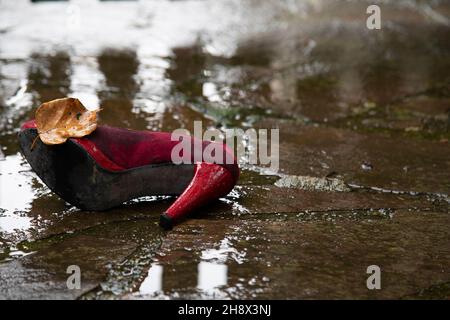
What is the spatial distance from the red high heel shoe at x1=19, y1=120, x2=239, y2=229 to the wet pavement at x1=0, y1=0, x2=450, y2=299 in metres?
0.06

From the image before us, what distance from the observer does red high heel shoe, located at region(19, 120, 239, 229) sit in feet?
7.48

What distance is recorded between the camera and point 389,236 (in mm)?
2227

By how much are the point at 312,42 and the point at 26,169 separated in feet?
10.3

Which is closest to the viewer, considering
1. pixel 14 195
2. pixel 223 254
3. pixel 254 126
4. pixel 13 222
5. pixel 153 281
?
pixel 153 281

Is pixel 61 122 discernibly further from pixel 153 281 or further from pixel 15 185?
pixel 153 281

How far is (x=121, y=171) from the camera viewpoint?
2.35m

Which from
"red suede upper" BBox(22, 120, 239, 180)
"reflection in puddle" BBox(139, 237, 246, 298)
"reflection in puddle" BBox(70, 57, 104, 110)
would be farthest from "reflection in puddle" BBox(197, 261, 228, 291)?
"reflection in puddle" BBox(70, 57, 104, 110)

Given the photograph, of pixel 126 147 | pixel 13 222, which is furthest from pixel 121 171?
pixel 13 222

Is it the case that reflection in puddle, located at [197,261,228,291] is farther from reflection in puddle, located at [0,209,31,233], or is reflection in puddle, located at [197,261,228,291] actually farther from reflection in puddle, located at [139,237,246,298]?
reflection in puddle, located at [0,209,31,233]

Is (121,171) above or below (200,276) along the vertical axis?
above

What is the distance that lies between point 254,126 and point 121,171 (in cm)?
125

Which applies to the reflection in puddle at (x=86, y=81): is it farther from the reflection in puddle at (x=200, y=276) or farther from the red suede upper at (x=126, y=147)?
the reflection in puddle at (x=200, y=276)

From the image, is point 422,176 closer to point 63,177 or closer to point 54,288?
point 63,177
